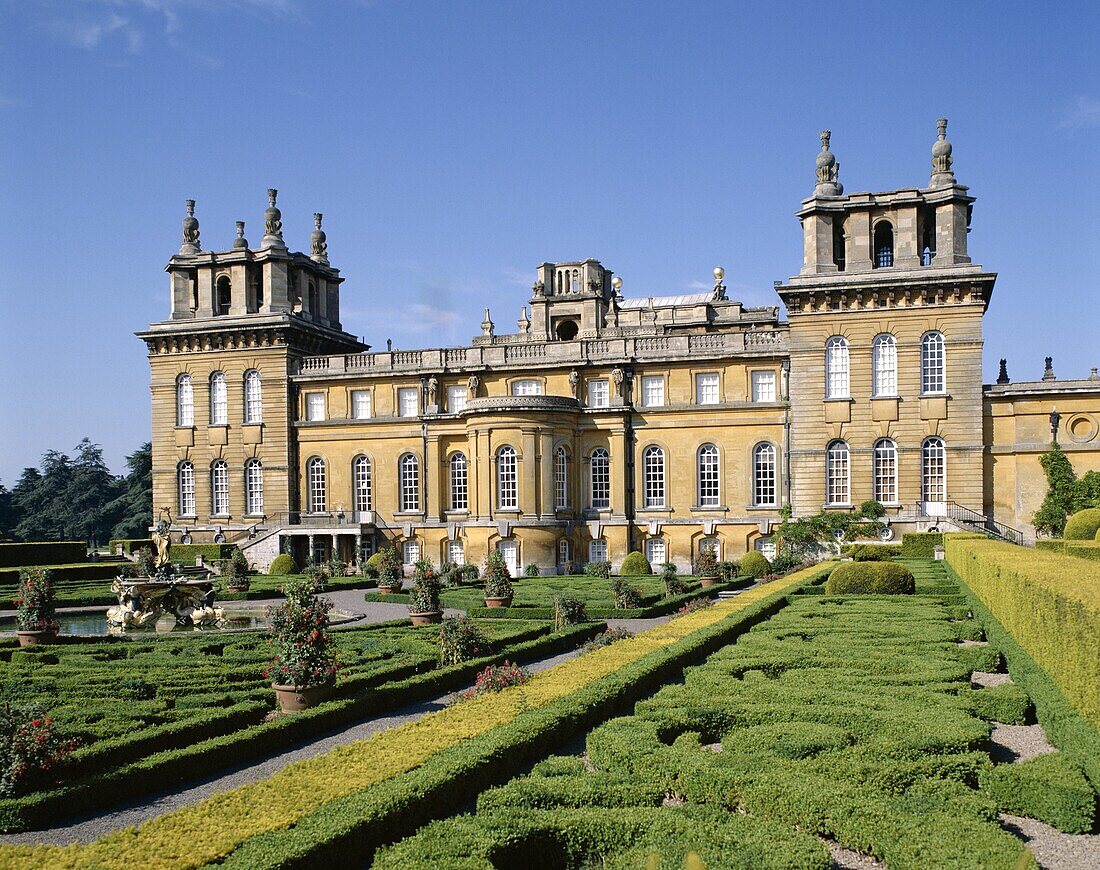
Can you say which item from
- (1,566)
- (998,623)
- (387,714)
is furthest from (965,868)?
(1,566)

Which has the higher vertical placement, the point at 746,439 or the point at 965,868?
the point at 746,439

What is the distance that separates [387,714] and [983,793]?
310 inches

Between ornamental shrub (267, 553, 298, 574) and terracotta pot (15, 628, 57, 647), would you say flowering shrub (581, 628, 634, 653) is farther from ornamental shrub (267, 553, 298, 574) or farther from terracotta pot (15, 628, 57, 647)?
ornamental shrub (267, 553, 298, 574)

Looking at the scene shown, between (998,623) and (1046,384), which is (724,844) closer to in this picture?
(998,623)

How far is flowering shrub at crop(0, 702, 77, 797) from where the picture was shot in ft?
31.3

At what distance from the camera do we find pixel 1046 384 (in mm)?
36094

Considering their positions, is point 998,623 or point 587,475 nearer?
point 998,623

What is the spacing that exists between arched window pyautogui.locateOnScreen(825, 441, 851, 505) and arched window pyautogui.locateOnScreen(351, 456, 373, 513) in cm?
1933

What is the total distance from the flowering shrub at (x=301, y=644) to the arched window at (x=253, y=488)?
32.5m

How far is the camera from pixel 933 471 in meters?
36.5

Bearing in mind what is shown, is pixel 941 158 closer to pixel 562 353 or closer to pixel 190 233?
pixel 562 353

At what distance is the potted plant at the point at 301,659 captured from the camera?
13.3m

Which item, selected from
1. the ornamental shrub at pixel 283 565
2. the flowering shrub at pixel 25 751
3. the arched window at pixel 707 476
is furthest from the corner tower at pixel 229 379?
the flowering shrub at pixel 25 751

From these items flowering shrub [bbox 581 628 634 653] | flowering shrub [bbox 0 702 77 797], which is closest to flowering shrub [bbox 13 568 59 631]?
flowering shrub [bbox 0 702 77 797]
